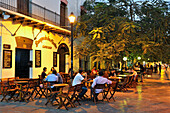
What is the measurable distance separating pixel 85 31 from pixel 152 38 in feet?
17.1

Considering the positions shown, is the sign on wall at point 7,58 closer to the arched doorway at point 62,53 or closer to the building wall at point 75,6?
the arched doorway at point 62,53

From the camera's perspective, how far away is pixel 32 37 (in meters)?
15.6

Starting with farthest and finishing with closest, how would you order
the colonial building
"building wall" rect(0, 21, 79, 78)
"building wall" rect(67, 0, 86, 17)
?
"building wall" rect(67, 0, 86, 17) → "building wall" rect(0, 21, 79, 78) → the colonial building

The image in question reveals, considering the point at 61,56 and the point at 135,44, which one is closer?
the point at 135,44

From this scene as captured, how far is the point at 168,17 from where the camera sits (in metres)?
15.5

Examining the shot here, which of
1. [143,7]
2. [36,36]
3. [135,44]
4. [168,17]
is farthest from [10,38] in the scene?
[168,17]

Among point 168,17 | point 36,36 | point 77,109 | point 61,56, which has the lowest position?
point 77,109

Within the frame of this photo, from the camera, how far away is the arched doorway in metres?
19.7

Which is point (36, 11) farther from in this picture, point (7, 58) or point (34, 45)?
point (7, 58)

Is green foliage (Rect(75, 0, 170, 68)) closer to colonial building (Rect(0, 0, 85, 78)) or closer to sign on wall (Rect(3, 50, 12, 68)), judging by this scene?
colonial building (Rect(0, 0, 85, 78))

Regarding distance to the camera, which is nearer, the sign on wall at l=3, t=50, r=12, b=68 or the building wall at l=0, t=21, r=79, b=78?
the sign on wall at l=3, t=50, r=12, b=68

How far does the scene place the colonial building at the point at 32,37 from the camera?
13.1 meters

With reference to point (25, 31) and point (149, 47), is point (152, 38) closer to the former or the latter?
point (149, 47)

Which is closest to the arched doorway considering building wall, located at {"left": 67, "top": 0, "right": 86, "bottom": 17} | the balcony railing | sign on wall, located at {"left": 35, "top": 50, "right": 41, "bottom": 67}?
the balcony railing
